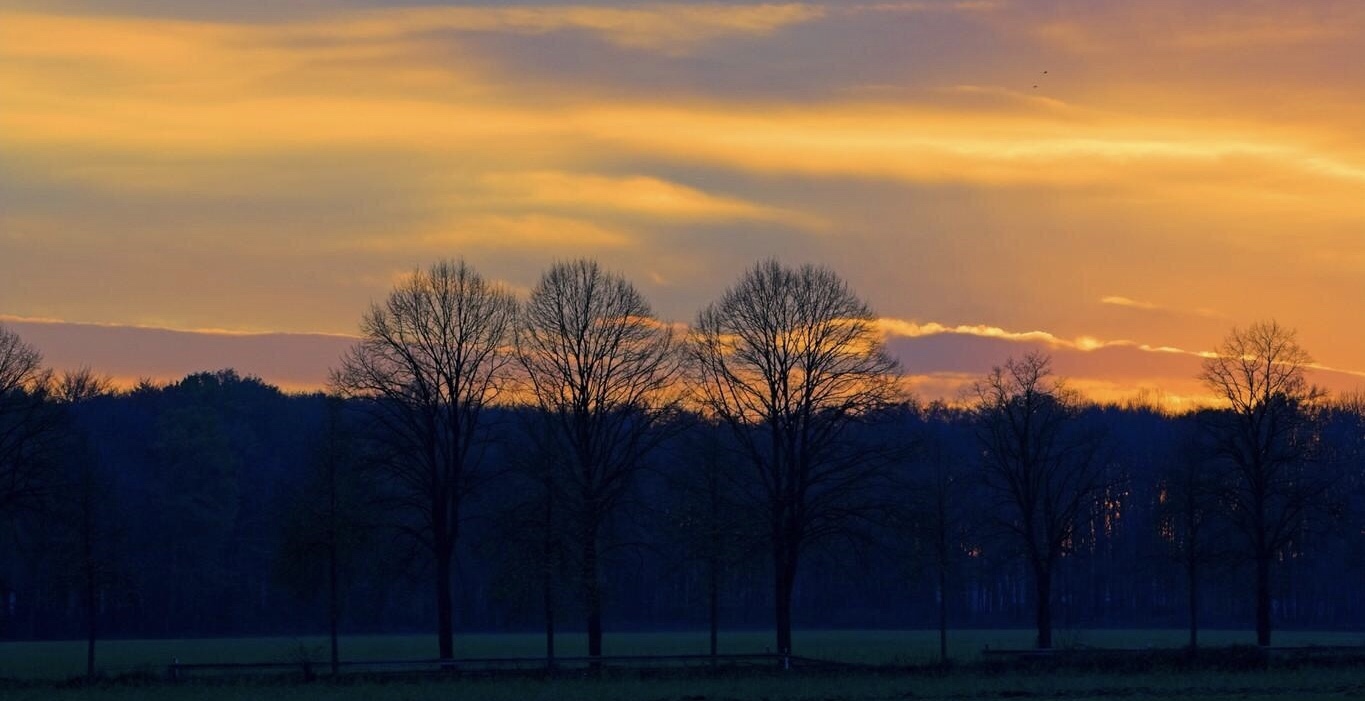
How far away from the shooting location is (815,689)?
44188 mm

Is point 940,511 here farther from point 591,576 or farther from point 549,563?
point 549,563

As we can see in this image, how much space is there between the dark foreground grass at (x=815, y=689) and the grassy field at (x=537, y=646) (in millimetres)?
11542

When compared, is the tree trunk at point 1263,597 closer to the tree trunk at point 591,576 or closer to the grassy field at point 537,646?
the grassy field at point 537,646

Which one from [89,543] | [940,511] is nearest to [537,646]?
[940,511]

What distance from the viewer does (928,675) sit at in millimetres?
49500

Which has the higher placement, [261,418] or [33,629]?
[261,418]

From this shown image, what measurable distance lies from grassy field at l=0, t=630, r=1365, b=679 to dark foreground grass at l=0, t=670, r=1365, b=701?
1154 cm

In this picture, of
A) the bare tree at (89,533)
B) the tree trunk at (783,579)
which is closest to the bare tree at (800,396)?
the tree trunk at (783,579)

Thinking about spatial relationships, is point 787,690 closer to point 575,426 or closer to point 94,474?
point 575,426

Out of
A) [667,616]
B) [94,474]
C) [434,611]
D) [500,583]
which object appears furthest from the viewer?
[667,616]

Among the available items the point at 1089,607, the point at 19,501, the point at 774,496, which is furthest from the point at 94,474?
the point at 1089,607

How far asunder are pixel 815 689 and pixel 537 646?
52.5m

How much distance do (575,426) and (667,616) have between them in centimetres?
8519

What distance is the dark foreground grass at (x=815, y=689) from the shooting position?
41750 mm
